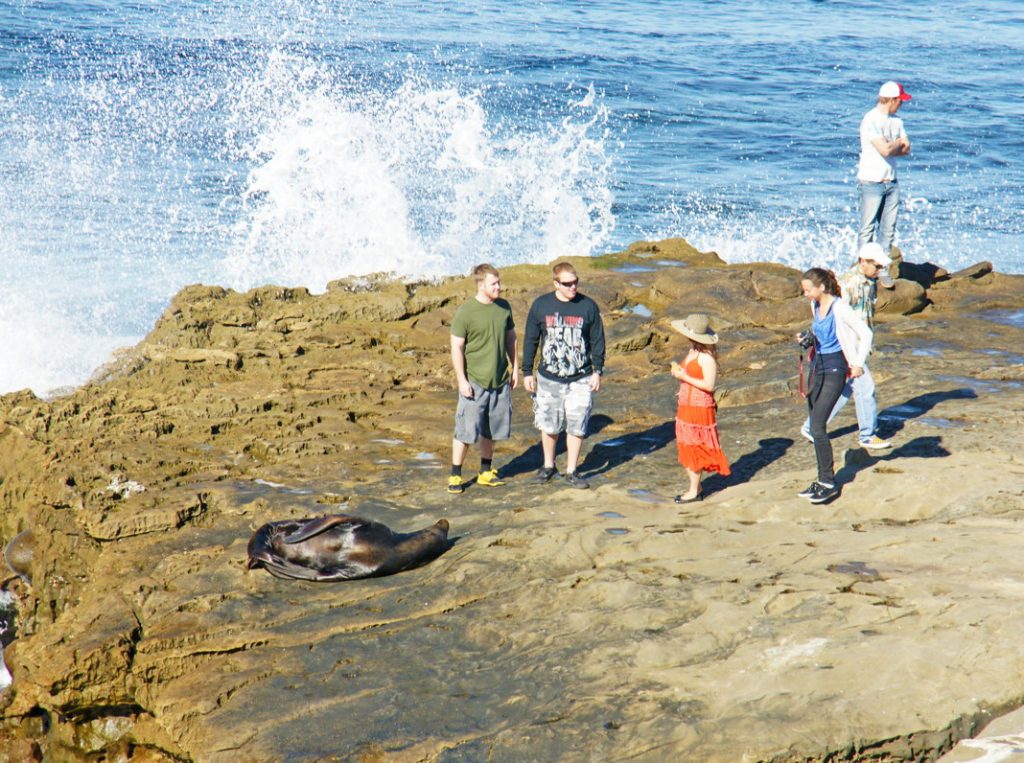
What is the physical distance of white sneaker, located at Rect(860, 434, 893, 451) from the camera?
296 inches

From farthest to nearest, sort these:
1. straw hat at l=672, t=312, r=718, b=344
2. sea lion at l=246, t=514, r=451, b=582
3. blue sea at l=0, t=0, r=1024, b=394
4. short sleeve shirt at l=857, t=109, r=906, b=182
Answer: blue sea at l=0, t=0, r=1024, b=394 < short sleeve shirt at l=857, t=109, r=906, b=182 < straw hat at l=672, t=312, r=718, b=344 < sea lion at l=246, t=514, r=451, b=582

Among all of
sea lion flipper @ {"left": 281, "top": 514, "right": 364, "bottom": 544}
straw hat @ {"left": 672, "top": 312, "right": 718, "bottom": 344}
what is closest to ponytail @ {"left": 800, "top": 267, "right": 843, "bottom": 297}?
straw hat @ {"left": 672, "top": 312, "right": 718, "bottom": 344}

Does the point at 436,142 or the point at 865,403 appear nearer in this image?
the point at 865,403

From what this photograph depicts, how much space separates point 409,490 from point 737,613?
3.24m

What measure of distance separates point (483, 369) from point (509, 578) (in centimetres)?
209

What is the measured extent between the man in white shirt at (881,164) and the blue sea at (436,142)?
565 cm

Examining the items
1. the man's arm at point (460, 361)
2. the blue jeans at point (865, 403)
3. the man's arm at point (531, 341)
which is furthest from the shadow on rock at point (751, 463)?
the man's arm at point (460, 361)

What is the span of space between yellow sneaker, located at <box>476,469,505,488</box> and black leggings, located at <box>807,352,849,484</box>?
2.32 metres

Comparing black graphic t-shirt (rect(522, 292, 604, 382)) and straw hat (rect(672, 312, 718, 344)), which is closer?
straw hat (rect(672, 312, 718, 344))

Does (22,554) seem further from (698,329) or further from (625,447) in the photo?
(698,329)

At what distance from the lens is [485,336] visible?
7.48 m

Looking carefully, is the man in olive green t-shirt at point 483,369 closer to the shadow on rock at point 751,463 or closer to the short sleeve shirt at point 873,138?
the shadow on rock at point 751,463

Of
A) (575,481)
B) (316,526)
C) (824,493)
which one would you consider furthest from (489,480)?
(824,493)

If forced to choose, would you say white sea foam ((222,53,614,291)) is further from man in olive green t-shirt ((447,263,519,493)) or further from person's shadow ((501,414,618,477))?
man in olive green t-shirt ((447,263,519,493))
